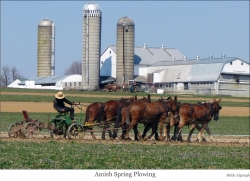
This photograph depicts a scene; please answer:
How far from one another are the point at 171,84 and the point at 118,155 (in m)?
81.6

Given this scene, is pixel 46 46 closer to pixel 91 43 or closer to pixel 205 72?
pixel 91 43

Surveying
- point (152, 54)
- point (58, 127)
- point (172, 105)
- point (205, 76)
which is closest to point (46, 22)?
point (152, 54)

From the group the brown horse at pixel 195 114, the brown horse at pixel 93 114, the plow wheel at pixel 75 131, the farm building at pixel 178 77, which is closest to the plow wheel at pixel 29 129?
the plow wheel at pixel 75 131

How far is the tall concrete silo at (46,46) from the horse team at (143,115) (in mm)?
74332

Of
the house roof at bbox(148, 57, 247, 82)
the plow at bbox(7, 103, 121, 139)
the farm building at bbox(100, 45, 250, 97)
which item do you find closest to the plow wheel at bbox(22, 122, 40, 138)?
the plow at bbox(7, 103, 121, 139)

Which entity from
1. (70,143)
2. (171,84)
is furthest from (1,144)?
(171,84)

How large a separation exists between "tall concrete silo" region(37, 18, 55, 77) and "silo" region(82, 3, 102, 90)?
9.85 meters

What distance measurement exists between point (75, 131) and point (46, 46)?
7675 centimetres

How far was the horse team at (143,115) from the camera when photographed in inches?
965

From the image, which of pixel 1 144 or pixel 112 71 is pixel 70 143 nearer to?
pixel 1 144

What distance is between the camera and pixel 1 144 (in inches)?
792

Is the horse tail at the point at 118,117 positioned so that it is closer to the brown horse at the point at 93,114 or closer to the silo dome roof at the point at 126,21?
the brown horse at the point at 93,114

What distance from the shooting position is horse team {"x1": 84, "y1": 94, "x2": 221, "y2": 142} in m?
24.5

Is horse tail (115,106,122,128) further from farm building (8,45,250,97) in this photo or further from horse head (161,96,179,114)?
farm building (8,45,250,97)
